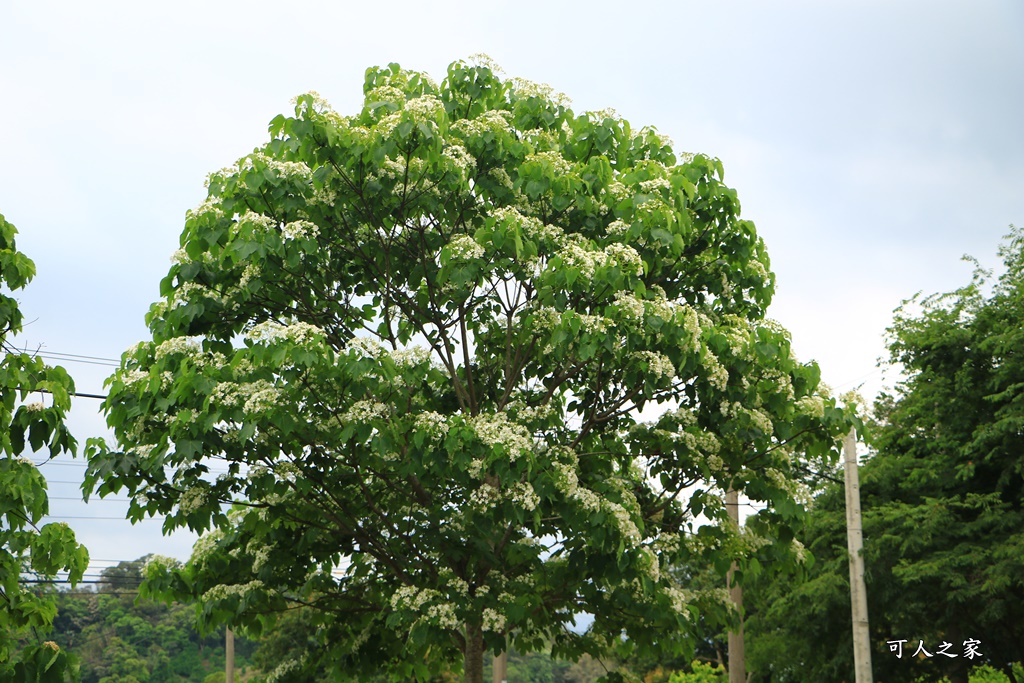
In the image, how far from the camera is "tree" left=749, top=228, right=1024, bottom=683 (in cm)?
2053

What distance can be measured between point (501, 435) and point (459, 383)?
9.09 feet

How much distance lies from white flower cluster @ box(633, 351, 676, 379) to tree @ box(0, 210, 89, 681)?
5179mm

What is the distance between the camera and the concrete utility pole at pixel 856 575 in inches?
668

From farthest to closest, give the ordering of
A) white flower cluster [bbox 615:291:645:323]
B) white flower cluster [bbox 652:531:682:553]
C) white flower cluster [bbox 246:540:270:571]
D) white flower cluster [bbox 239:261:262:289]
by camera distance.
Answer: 1. white flower cluster [bbox 246:540:270:571]
2. white flower cluster [bbox 652:531:682:553]
3. white flower cluster [bbox 239:261:262:289]
4. white flower cluster [bbox 615:291:645:323]

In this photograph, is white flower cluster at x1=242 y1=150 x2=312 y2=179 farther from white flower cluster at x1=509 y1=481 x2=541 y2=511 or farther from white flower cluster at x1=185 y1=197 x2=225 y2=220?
white flower cluster at x1=509 y1=481 x2=541 y2=511

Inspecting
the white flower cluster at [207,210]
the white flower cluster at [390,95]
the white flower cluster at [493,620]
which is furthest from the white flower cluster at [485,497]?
the white flower cluster at [390,95]

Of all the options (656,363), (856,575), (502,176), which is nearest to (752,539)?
(656,363)

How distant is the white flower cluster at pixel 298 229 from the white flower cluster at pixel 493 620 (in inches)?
165

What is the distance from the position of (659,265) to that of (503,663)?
64.0 ft

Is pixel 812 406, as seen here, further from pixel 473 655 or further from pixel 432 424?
pixel 473 655

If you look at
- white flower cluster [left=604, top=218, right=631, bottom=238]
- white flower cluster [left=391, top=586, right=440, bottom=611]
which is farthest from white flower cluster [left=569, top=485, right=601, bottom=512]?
white flower cluster [left=604, top=218, right=631, bottom=238]

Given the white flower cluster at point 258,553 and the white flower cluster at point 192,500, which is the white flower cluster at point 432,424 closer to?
the white flower cluster at point 192,500

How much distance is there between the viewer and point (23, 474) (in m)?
6.77

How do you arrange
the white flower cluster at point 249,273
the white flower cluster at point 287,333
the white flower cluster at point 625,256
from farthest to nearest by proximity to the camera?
1. the white flower cluster at point 249,273
2. the white flower cluster at point 625,256
3. the white flower cluster at point 287,333
